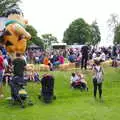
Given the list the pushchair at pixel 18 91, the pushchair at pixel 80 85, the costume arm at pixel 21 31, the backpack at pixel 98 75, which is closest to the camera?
the pushchair at pixel 18 91

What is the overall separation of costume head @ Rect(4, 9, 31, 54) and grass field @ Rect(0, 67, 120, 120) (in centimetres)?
205

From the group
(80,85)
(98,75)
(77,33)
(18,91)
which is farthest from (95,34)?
(18,91)

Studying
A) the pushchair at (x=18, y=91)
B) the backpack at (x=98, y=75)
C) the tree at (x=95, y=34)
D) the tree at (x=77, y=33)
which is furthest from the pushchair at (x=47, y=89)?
the tree at (x=95, y=34)

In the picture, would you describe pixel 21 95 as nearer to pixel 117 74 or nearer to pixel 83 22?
pixel 117 74

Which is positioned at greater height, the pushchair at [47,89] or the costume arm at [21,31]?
the costume arm at [21,31]

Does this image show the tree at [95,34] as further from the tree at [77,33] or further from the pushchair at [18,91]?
the pushchair at [18,91]

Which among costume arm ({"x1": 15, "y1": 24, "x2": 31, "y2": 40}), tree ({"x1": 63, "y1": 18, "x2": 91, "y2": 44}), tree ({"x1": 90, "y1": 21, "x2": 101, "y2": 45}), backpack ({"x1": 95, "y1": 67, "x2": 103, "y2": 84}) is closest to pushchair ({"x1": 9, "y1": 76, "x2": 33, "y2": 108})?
costume arm ({"x1": 15, "y1": 24, "x2": 31, "y2": 40})

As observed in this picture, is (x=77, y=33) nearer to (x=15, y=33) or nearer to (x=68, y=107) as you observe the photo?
(x=15, y=33)

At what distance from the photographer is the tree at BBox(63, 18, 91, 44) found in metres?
103

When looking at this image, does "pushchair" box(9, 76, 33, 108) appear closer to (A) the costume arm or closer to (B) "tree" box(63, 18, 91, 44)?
(A) the costume arm

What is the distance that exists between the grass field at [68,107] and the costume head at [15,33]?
2.05m

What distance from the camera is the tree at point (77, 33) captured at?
103 metres

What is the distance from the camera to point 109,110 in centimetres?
1602

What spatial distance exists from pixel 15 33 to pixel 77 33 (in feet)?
284
